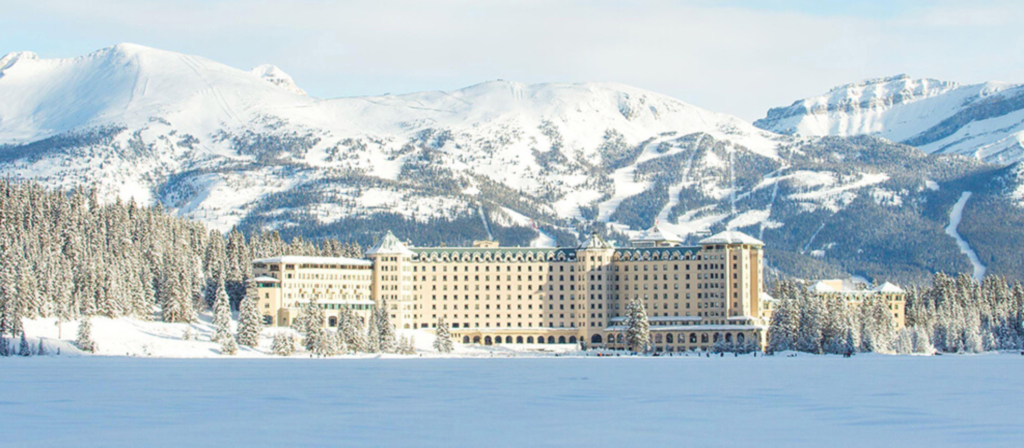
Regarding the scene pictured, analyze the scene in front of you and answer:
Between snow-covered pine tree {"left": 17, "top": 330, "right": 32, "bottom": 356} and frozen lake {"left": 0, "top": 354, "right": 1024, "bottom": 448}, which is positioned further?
snow-covered pine tree {"left": 17, "top": 330, "right": 32, "bottom": 356}

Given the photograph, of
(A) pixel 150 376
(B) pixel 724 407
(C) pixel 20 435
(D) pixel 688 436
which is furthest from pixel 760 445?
(A) pixel 150 376

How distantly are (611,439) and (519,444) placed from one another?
239 inches

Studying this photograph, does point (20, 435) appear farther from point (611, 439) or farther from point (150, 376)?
point (150, 376)

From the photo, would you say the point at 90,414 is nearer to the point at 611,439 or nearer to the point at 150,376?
the point at 611,439

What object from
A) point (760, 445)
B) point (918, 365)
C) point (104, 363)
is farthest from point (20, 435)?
point (918, 365)

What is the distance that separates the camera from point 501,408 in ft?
339

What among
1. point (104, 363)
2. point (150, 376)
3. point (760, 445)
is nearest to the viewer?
point (760, 445)

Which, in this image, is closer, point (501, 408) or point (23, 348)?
point (501, 408)

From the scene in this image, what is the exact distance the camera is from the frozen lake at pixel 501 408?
8356cm

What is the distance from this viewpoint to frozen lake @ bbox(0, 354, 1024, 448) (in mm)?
83562

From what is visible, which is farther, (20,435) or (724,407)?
(724,407)

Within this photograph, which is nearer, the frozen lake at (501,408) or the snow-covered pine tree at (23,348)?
the frozen lake at (501,408)

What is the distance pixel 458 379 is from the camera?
472 feet

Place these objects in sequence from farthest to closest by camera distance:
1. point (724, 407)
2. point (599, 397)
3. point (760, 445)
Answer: point (599, 397) < point (724, 407) < point (760, 445)
